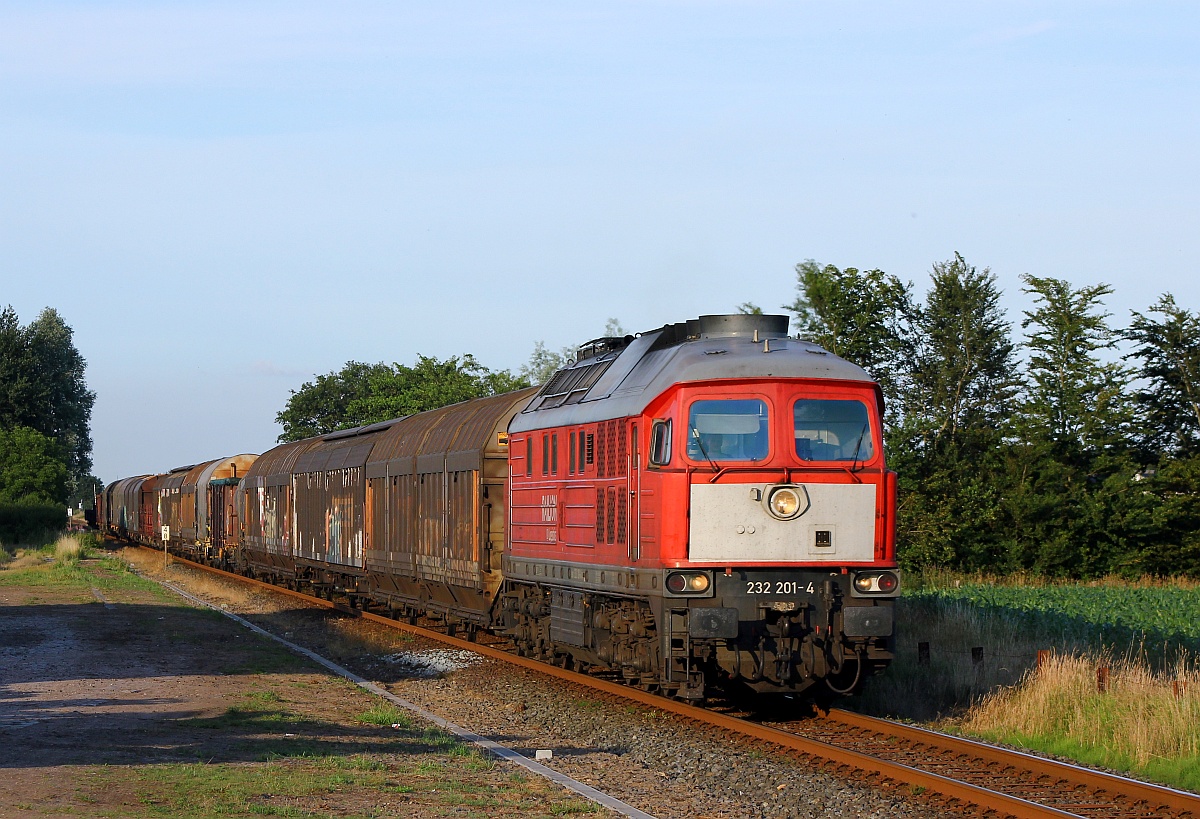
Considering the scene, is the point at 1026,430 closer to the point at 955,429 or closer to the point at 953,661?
the point at 955,429

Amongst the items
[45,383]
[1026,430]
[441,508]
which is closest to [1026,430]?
[1026,430]

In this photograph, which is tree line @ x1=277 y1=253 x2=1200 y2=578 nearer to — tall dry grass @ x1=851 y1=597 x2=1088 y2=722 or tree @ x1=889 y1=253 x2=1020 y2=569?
tree @ x1=889 y1=253 x2=1020 y2=569

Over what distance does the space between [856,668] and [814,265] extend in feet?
171

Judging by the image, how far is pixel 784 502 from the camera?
13977 mm

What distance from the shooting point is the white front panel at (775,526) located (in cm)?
1384

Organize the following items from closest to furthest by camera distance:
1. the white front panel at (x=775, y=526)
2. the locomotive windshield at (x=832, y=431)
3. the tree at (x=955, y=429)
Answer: the white front panel at (x=775, y=526)
the locomotive windshield at (x=832, y=431)
the tree at (x=955, y=429)

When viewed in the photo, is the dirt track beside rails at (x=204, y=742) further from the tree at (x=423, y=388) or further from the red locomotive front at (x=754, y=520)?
the tree at (x=423, y=388)

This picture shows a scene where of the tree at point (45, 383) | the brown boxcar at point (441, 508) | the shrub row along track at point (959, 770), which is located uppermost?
the tree at point (45, 383)

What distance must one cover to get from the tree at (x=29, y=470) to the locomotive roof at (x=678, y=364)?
6030cm

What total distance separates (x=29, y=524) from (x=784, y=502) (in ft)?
201

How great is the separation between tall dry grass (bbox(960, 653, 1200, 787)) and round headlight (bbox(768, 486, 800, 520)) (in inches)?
126

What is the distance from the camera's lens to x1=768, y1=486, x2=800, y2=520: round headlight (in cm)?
1395

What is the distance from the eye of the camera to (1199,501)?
51125mm

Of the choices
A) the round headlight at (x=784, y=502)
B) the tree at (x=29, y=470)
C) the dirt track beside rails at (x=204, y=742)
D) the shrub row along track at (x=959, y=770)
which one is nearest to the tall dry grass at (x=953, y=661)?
the shrub row along track at (x=959, y=770)
